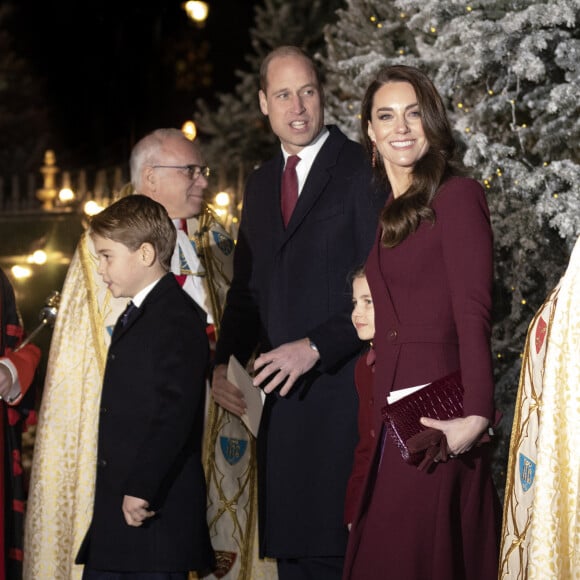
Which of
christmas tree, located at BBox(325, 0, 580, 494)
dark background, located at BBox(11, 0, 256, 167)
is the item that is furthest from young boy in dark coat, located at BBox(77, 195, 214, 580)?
dark background, located at BBox(11, 0, 256, 167)

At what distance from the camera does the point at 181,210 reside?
5.01 metres

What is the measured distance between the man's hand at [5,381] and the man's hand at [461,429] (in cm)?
200

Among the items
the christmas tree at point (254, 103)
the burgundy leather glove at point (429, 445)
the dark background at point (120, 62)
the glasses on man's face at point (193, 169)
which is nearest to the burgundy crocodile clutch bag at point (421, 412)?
the burgundy leather glove at point (429, 445)

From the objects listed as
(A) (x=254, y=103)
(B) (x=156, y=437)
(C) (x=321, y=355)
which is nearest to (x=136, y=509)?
(B) (x=156, y=437)

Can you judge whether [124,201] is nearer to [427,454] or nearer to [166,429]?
[166,429]

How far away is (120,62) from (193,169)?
1865 centimetres

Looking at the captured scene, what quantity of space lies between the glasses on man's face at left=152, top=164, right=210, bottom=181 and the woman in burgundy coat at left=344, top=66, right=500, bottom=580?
71.0 inches

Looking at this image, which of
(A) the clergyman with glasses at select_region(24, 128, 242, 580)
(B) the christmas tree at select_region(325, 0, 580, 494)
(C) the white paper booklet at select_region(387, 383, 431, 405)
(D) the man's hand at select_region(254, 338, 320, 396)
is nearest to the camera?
(C) the white paper booklet at select_region(387, 383, 431, 405)

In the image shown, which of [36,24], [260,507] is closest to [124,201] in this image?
[260,507]

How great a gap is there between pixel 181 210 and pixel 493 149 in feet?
Result: 5.57

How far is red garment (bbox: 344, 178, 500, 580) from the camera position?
3.03 metres

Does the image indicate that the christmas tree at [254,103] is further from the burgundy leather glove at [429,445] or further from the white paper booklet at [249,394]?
the burgundy leather glove at [429,445]

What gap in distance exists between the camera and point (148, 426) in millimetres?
3662

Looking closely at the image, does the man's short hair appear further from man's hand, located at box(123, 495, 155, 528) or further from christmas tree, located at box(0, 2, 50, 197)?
christmas tree, located at box(0, 2, 50, 197)
